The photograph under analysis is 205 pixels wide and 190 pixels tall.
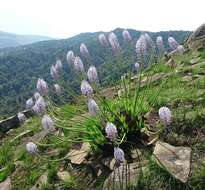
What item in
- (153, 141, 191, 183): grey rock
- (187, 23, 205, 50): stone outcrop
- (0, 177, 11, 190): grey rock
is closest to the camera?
(153, 141, 191, 183): grey rock

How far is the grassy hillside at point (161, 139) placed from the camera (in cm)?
649

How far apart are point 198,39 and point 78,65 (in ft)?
31.6

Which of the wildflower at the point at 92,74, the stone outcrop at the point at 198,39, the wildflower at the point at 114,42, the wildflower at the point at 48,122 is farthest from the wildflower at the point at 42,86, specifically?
the stone outcrop at the point at 198,39

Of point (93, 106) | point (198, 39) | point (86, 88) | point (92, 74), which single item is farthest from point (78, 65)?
point (198, 39)

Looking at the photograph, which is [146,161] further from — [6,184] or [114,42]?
[6,184]

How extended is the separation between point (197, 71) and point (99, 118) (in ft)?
14.5

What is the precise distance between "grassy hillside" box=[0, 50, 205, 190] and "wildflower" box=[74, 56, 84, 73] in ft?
3.59

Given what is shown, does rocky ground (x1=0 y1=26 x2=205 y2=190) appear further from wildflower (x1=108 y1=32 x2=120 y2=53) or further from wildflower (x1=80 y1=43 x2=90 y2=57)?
wildflower (x1=108 y1=32 x2=120 y2=53)

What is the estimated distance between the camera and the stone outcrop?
15430 millimetres

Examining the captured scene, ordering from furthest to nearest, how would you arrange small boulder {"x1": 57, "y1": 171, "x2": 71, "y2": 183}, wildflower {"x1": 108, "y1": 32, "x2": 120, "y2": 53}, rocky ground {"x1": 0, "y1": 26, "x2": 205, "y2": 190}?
wildflower {"x1": 108, "y1": 32, "x2": 120, "y2": 53}, small boulder {"x1": 57, "y1": 171, "x2": 71, "y2": 183}, rocky ground {"x1": 0, "y1": 26, "x2": 205, "y2": 190}

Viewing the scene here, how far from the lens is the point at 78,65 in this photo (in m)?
7.92

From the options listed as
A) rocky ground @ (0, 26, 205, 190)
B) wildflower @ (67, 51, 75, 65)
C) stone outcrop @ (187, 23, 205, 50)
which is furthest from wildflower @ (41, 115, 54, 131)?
stone outcrop @ (187, 23, 205, 50)

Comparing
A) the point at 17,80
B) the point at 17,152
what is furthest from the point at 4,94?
the point at 17,152

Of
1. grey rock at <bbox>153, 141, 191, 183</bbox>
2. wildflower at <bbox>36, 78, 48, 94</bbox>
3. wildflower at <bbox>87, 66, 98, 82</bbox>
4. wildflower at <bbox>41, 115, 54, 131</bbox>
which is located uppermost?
wildflower at <bbox>87, 66, 98, 82</bbox>
